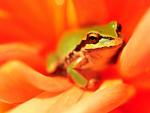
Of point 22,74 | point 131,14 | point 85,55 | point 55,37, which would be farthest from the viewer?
point 85,55

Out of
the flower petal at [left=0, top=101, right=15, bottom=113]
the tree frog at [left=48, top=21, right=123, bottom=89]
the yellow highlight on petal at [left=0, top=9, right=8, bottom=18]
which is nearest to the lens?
the flower petal at [left=0, top=101, right=15, bottom=113]

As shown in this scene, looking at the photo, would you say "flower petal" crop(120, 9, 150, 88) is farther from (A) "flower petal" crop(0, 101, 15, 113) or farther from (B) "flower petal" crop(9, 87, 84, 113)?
(A) "flower petal" crop(0, 101, 15, 113)

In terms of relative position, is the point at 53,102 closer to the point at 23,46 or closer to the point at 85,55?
the point at 23,46

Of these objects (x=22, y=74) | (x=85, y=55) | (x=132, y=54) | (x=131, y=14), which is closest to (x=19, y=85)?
(x=22, y=74)

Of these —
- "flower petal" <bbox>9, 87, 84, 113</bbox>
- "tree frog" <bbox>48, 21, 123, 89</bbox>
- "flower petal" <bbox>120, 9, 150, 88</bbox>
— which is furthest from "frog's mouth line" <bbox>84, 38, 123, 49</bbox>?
"flower petal" <bbox>9, 87, 84, 113</bbox>

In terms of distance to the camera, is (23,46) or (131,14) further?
(23,46)

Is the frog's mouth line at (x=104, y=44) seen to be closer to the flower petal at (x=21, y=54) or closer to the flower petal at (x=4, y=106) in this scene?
the flower petal at (x=21, y=54)

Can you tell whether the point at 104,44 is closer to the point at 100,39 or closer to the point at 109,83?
the point at 100,39
